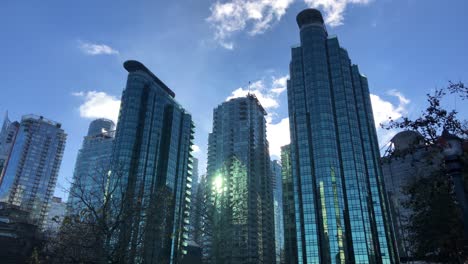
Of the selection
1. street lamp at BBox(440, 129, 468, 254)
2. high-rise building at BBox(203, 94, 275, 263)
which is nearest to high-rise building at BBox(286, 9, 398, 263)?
high-rise building at BBox(203, 94, 275, 263)

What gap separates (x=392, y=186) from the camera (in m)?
162

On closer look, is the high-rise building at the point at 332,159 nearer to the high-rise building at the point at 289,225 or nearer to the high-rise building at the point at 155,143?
the high-rise building at the point at 289,225

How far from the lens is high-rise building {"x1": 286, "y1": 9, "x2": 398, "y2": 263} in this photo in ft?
333

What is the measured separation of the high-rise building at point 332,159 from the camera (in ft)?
333

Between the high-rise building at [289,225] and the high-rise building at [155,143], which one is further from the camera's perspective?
the high-rise building at [155,143]

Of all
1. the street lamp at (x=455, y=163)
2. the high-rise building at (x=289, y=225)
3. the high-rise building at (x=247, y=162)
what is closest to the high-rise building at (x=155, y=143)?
the high-rise building at (x=247, y=162)

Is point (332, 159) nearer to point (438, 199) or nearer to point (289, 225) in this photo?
point (289, 225)

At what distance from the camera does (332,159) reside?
359ft

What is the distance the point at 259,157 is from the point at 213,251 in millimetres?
132054

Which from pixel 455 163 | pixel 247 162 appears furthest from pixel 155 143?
pixel 455 163

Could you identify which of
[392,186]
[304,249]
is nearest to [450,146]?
[304,249]

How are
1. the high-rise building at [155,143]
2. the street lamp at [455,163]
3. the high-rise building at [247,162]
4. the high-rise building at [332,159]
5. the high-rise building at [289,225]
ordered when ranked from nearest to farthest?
the street lamp at [455,163] → the high-rise building at [332,159] → the high-rise building at [289,225] → the high-rise building at [155,143] → the high-rise building at [247,162]

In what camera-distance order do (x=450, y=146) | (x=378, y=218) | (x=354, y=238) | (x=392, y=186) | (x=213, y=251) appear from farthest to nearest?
1. (x=392, y=186)
2. (x=378, y=218)
3. (x=354, y=238)
4. (x=213, y=251)
5. (x=450, y=146)

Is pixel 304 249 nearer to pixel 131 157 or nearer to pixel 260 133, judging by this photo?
pixel 131 157
